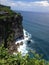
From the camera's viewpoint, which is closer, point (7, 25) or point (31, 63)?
point (31, 63)

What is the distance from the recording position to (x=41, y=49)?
9844 centimetres

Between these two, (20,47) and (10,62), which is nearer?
(10,62)

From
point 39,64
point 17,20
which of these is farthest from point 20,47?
point 39,64

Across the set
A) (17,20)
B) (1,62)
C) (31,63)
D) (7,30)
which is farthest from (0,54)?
(17,20)

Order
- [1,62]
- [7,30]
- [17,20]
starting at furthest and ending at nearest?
1. [17,20]
2. [7,30]
3. [1,62]

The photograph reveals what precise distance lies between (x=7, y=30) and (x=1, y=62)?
73736 mm

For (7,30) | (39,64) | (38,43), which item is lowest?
(38,43)

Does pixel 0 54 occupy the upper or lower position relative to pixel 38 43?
upper

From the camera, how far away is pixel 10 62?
20.0m

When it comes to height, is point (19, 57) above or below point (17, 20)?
above

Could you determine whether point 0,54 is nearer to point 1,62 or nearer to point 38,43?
point 1,62

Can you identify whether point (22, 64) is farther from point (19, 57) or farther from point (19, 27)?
point (19, 27)

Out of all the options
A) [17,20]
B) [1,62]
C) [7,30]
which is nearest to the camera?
[1,62]

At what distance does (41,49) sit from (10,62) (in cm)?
7907
